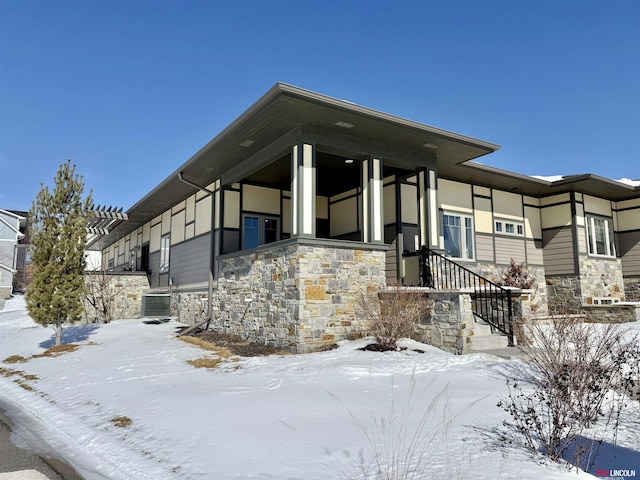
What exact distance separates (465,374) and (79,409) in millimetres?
5544

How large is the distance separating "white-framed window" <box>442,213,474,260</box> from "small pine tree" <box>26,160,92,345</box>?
34.8 feet

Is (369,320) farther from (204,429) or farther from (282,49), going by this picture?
(282,49)

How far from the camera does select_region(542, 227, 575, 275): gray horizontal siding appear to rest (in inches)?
633

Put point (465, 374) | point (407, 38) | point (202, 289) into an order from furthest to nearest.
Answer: point (202, 289) → point (407, 38) → point (465, 374)

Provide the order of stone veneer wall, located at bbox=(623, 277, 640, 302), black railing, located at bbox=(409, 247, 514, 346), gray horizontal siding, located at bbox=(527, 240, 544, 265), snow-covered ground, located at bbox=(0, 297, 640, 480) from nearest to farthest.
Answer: snow-covered ground, located at bbox=(0, 297, 640, 480)
black railing, located at bbox=(409, 247, 514, 346)
gray horizontal siding, located at bbox=(527, 240, 544, 265)
stone veneer wall, located at bbox=(623, 277, 640, 302)

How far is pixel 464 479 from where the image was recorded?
312cm

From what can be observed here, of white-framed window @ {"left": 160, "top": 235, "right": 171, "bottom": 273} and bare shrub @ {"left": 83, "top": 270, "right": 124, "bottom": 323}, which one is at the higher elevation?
white-framed window @ {"left": 160, "top": 235, "right": 171, "bottom": 273}

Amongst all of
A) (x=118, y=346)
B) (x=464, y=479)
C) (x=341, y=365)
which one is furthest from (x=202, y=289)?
(x=464, y=479)

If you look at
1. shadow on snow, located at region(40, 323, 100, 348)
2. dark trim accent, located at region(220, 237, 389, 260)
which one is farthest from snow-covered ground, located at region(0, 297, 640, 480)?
shadow on snow, located at region(40, 323, 100, 348)

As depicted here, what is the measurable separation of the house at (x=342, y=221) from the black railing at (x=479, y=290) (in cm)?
15

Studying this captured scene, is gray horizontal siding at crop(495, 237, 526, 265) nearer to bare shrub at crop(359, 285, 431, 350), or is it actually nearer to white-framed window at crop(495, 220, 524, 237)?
white-framed window at crop(495, 220, 524, 237)

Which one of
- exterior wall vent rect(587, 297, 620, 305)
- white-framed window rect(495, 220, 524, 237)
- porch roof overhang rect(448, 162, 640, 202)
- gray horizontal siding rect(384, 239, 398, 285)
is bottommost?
exterior wall vent rect(587, 297, 620, 305)

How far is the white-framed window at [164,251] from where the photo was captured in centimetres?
1844

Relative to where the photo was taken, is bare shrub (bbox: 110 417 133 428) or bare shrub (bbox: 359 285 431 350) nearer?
bare shrub (bbox: 110 417 133 428)
